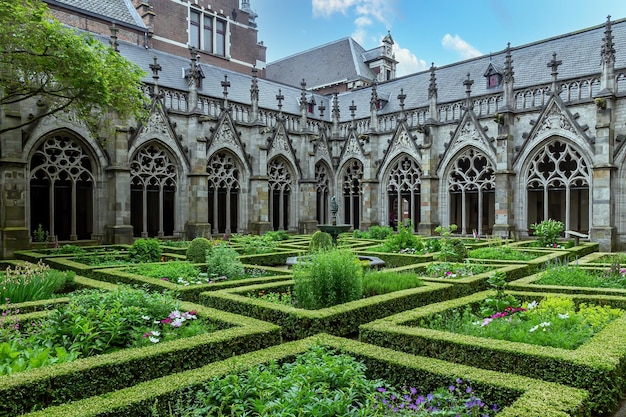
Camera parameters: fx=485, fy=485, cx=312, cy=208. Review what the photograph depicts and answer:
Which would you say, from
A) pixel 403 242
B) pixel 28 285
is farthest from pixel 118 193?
pixel 28 285

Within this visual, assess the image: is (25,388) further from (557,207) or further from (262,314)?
(557,207)

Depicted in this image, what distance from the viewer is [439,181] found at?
20.7m

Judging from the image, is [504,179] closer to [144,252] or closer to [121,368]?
[144,252]

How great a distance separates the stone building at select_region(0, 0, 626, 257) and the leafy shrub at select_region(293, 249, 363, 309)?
33.8ft

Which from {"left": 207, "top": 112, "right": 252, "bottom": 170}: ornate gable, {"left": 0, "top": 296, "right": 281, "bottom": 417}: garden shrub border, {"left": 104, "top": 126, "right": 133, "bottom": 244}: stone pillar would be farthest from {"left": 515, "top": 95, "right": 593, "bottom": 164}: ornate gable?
{"left": 0, "top": 296, "right": 281, "bottom": 417}: garden shrub border

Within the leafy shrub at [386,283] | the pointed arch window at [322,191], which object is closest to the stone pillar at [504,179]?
the pointed arch window at [322,191]

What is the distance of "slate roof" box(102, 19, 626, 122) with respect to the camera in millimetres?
18453

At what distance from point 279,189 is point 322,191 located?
2784 millimetres

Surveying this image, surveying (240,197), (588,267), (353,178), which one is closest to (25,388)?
(588,267)

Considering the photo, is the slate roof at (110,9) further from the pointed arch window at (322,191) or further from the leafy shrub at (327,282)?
the leafy shrub at (327,282)

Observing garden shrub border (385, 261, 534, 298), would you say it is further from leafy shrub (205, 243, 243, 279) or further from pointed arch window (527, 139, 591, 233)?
pointed arch window (527, 139, 591, 233)

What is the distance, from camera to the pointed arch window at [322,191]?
24.3 m

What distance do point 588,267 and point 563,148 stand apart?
370 inches

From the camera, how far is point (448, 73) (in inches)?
915
